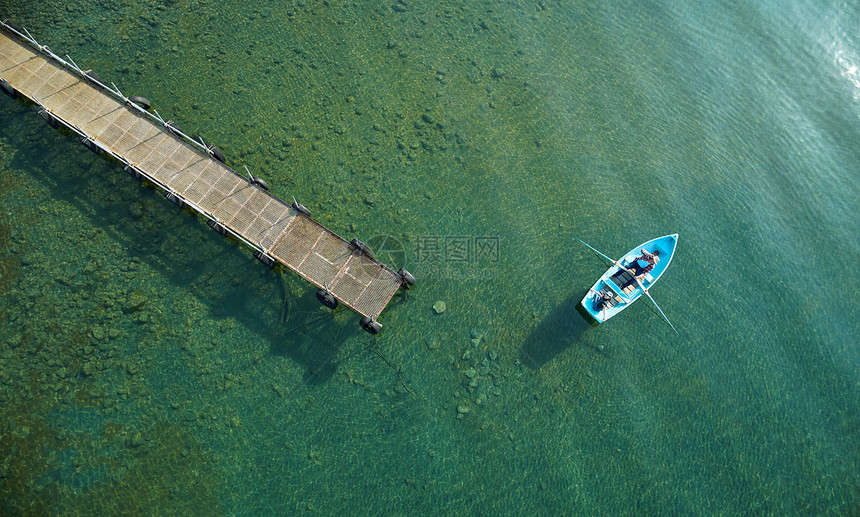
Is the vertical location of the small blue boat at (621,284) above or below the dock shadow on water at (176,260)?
above

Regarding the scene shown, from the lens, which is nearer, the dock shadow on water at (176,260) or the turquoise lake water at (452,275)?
the turquoise lake water at (452,275)

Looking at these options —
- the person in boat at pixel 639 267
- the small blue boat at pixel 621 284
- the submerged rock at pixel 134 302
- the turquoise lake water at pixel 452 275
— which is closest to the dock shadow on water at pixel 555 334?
the turquoise lake water at pixel 452 275

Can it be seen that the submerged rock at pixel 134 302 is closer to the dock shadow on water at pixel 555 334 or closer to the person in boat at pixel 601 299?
the dock shadow on water at pixel 555 334

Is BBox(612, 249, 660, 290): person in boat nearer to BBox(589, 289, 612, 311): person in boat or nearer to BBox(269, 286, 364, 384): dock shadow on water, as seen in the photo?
BBox(589, 289, 612, 311): person in boat

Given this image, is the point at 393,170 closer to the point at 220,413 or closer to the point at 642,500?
the point at 220,413

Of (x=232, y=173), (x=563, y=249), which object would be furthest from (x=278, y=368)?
(x=563, y=249)

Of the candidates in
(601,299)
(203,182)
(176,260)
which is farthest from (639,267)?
(176,260)

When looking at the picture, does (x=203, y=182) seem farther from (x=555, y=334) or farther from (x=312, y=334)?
(x=555, y=334)
